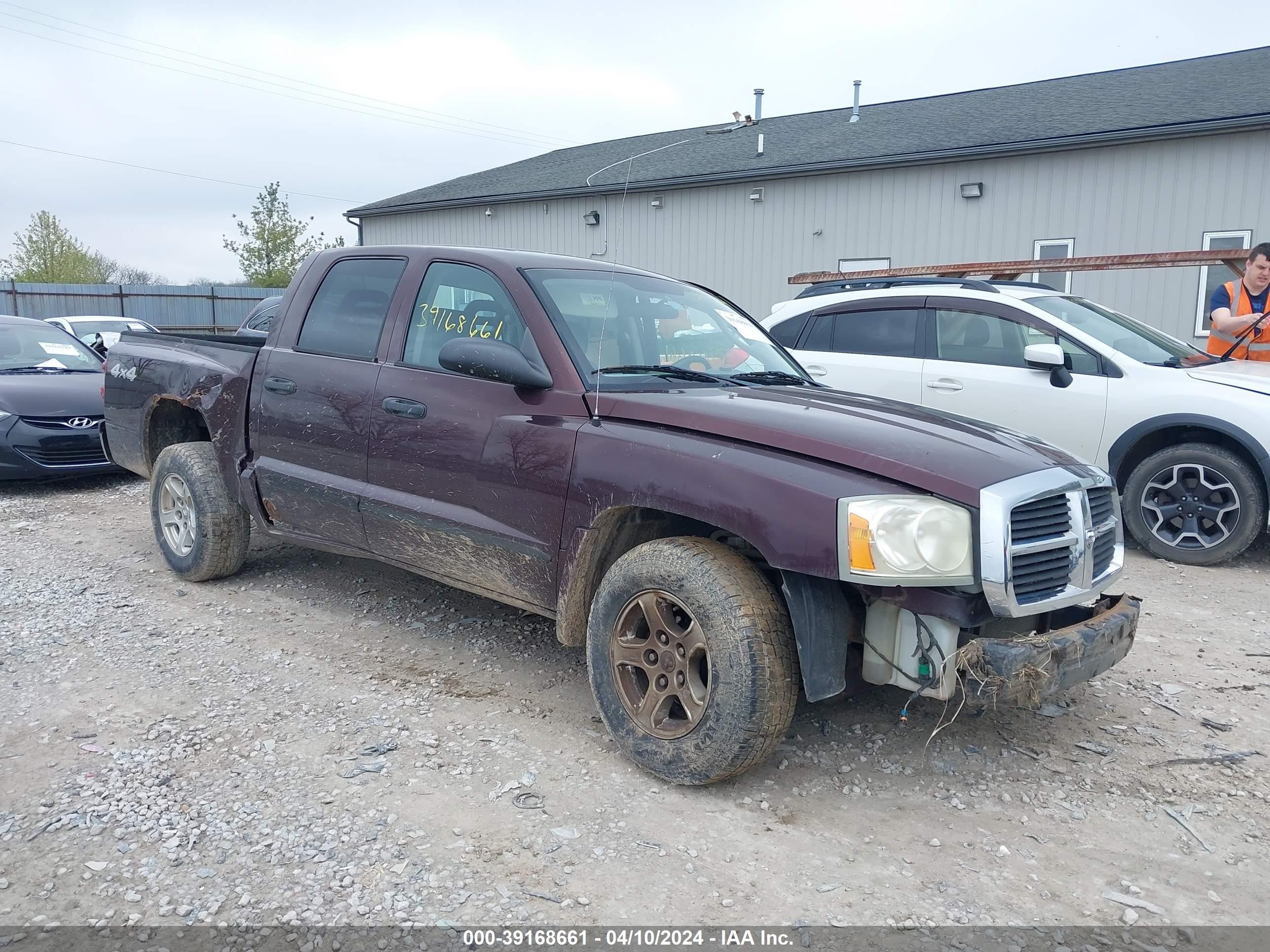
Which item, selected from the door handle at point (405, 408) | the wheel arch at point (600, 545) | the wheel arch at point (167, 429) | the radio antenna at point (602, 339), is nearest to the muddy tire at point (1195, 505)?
the radio antenna at point (602, 339)

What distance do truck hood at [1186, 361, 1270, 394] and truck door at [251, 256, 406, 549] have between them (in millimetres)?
5026

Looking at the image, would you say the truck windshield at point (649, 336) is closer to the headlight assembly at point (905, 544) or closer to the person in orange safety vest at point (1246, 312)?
the headlight assembly at point (905, 544)

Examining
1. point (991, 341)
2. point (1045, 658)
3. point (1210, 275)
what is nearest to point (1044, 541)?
point (1045, 658)

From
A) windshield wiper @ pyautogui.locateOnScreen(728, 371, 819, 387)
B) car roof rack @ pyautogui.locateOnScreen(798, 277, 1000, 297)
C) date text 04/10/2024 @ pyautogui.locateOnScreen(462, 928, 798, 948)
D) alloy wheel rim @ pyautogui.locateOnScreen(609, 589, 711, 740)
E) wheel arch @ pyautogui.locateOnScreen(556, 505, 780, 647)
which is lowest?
date text 04/10/2024 @ pyautogui.locateOnScreen(462, 928, 798, 948)

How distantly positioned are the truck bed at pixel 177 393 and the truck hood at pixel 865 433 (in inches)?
95.4

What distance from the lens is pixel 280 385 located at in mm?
4758

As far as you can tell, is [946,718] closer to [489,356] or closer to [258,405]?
[489,356]

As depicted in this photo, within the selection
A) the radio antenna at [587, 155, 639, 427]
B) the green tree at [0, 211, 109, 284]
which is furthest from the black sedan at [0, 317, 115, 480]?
the green tree at [0, 211, 109, 284]

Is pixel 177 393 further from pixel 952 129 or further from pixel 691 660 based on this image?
pixel 952 129

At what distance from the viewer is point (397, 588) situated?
5.47 m

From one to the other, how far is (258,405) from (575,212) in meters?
15.3

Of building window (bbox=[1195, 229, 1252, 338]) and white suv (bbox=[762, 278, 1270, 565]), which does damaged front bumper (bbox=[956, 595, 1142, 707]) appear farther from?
building window (bbox=[1195, 229, 1252, 338])

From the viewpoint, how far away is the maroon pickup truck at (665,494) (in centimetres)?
296

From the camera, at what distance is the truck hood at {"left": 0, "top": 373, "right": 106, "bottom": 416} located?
8.19m
